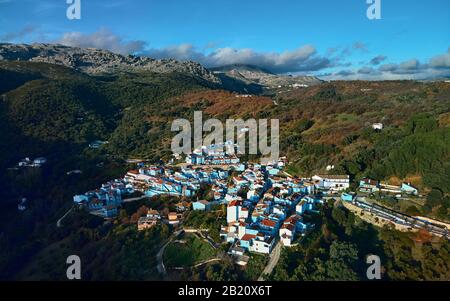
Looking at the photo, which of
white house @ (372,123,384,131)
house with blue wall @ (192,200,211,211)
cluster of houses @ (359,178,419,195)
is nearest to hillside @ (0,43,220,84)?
white house @ (372,123,384,131)

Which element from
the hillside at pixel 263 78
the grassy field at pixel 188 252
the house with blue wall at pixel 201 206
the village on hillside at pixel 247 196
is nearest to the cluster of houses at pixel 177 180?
the village on hillside at pixel 247 196

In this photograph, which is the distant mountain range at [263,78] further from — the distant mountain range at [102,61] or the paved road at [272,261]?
the paved road at [272,261]

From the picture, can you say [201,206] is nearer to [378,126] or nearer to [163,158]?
[163,158]

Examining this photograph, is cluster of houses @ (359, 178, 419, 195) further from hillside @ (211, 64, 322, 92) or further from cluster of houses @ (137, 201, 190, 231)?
hillside @ (211, 64, 322, 92)

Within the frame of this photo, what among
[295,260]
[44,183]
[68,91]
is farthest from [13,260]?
[68,91]

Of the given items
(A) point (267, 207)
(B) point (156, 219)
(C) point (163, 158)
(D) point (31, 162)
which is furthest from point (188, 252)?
(D) point (31, 162)
